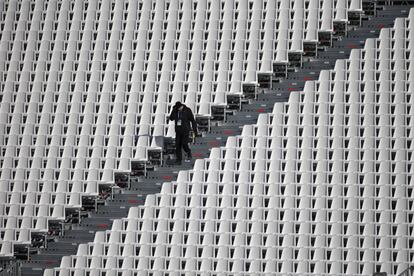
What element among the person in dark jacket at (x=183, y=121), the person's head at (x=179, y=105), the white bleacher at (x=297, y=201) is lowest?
the white bleacher at (x=297, y=201)

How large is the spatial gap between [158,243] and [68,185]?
1229mm

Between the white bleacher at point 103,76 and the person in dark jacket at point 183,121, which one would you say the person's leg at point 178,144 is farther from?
the white bleacher at point 103,76

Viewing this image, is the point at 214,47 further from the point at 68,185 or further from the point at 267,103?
the point at 68,185

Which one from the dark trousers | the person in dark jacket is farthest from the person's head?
the dark trousers

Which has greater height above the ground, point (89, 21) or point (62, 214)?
point (89, 21)

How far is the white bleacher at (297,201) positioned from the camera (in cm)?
1051

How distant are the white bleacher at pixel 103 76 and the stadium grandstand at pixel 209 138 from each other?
0.02m

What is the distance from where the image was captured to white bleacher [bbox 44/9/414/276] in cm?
1051

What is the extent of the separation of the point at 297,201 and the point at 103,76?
260 cm

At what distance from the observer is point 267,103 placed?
447 inches

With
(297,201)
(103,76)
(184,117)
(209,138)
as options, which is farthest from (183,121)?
(103,76)

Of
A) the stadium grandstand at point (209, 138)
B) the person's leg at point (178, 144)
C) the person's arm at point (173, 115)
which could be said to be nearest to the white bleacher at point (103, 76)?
the stadium grandstand at point (209, 138)

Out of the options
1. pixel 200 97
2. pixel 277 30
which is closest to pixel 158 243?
pixel 200 97

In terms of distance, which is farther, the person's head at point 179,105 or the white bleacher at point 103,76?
the white bleacher at point 103,76
